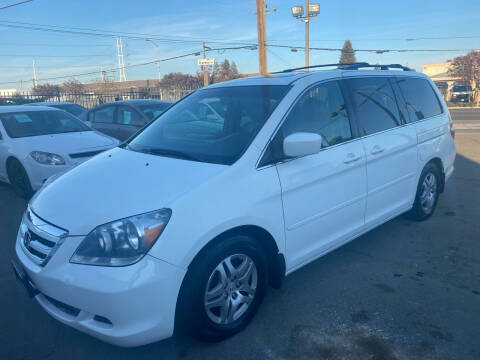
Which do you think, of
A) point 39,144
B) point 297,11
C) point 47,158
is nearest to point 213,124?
point 47,158

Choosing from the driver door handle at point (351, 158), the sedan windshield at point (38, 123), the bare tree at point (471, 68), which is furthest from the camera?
the bare tree at point (471, 68)

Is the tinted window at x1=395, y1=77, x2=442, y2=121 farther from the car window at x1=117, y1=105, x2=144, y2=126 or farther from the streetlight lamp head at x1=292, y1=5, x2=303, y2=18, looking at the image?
the streetlight lamp head at x1=292, y1=5, x2=303, y2=18

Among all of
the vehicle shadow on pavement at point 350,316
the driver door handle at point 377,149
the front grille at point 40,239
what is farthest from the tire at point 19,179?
the driver door handle at point 377,149

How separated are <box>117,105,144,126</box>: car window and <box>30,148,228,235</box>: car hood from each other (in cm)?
595

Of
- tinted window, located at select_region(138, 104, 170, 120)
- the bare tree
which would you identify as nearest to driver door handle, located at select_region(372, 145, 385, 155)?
tinted window, located at select_region(138, 104, 170, 120)

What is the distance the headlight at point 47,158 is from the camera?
5906 mm

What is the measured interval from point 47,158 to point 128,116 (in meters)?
3.39

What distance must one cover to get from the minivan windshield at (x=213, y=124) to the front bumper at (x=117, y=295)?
3.03 ft

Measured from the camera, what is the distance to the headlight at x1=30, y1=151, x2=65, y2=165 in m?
5.91

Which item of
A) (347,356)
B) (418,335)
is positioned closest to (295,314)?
(347,356)

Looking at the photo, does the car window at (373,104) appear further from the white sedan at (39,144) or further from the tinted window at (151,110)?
the tinted window at (151,110)

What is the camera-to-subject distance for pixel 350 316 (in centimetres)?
293

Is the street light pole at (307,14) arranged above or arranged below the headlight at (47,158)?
above

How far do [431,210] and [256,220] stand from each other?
321 centimetres
